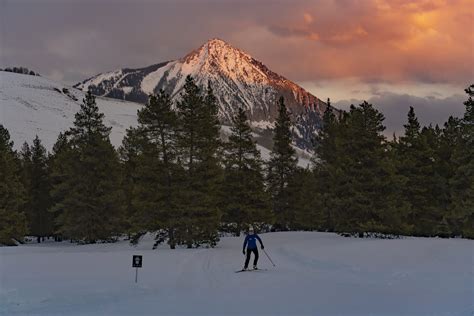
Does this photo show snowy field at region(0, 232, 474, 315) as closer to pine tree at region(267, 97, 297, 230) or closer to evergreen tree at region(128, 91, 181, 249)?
evergreen tree at region(128, 91, 181, 249)

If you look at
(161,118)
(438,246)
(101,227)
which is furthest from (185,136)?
(438,246)

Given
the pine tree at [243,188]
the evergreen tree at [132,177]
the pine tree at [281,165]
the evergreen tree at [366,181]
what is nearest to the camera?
the evergreen tree at [132,177]

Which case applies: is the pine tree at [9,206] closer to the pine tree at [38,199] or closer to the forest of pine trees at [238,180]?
the forest of pine trees at [238,180]

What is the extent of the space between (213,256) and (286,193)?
24924 mm

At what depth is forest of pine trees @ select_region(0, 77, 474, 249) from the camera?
1388 inches

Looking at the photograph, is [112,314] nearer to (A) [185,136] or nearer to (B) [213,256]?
(B) [213,256]

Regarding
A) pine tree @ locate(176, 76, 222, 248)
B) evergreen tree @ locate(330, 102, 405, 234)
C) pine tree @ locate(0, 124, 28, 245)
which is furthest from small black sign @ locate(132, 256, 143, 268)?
pine tree @ locate(0, 124, 28, 245)

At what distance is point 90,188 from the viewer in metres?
45.4

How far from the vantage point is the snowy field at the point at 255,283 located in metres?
14.5

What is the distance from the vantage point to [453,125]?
46875mm

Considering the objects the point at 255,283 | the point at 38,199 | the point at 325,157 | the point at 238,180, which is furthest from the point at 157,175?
the point at 38,199

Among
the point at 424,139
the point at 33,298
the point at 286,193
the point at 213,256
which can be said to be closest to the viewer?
the point at 33,298

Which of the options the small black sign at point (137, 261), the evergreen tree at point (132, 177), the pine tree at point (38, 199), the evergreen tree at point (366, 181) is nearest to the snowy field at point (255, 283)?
the small black sign at point (137, 261)

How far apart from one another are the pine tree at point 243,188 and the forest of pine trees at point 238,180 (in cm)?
9
